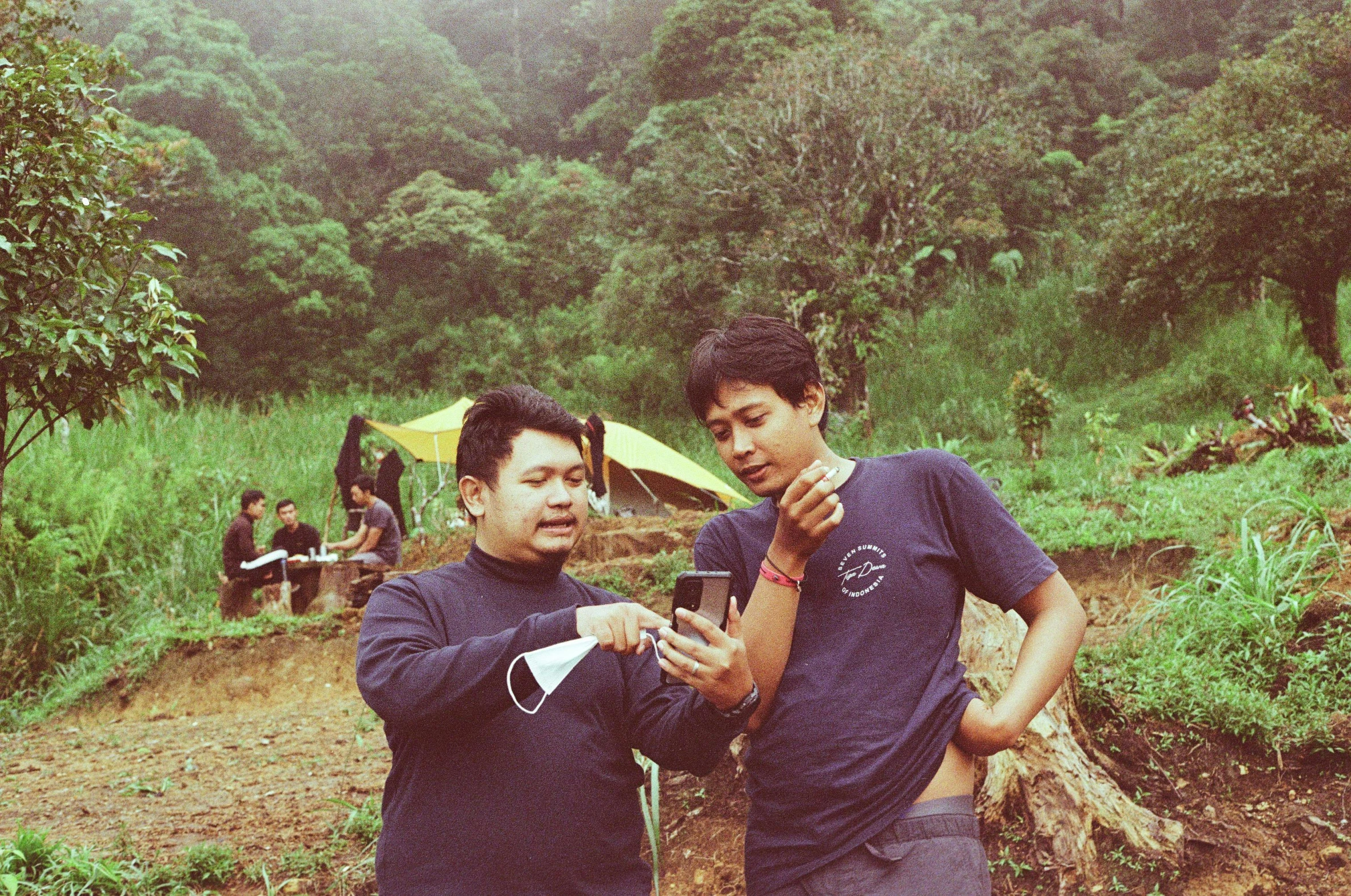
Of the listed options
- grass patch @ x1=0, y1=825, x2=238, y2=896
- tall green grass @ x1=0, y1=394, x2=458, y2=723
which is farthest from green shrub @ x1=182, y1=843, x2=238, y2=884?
tall green grass @ x1=0, y1=394, x2=458, y2=723

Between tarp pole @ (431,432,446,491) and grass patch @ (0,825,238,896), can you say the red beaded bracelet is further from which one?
tarp pole @ (431,432,446,491)

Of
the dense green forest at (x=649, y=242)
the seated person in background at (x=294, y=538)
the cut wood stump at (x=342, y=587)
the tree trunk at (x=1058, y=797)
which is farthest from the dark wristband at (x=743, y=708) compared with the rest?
the seated person in background at (x=294, y=538)

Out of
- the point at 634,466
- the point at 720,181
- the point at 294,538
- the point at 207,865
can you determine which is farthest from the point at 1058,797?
the point at 720,181

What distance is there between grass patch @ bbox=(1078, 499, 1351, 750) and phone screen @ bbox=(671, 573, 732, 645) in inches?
107

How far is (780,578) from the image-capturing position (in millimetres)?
1737

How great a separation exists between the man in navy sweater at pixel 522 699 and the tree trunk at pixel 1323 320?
15.0 meters

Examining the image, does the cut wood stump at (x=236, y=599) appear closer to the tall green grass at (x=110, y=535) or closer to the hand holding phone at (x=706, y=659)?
the tall green grass at (x=110, y=535)

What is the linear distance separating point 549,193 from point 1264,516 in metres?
25.2

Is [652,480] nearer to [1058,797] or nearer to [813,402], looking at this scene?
[1058,797]

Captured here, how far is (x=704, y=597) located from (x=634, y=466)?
11.6m

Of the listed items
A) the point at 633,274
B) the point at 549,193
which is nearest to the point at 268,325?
the point at 549,193

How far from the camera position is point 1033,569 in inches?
74.2

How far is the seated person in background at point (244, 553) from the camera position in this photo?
30.9 feet

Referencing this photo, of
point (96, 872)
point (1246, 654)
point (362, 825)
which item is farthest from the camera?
point (1246, 654)
